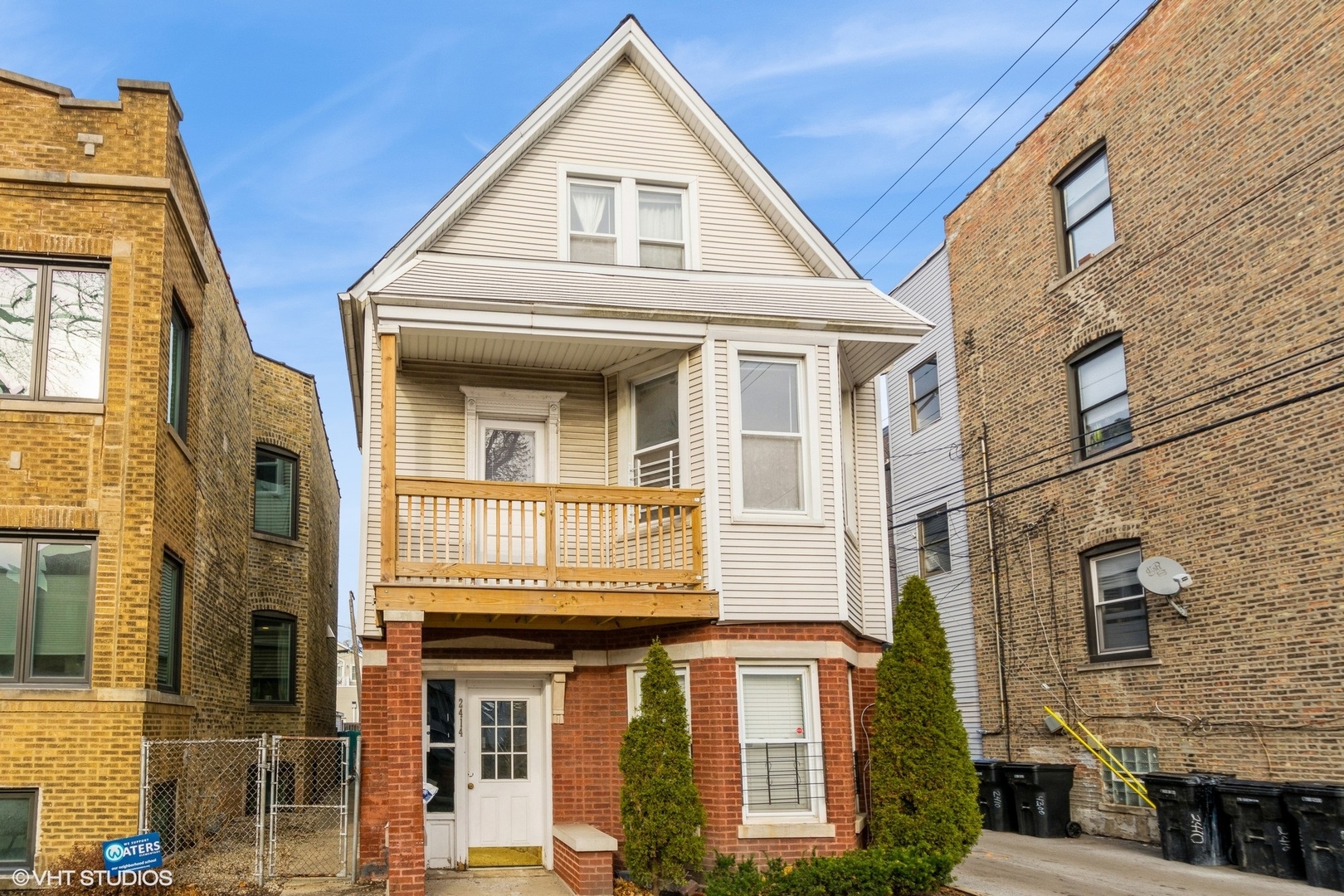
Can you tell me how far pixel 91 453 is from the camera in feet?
40.4

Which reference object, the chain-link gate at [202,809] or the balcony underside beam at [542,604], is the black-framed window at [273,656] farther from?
the balcony underside beam at [542,604]

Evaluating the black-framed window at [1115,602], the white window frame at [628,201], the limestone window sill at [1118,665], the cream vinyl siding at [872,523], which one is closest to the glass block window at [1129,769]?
the limestone window sill at [1118,665]

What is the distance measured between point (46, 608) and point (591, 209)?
7.80 metres

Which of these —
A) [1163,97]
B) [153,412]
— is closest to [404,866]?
[153,412]

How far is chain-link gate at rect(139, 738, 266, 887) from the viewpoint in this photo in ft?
39.7

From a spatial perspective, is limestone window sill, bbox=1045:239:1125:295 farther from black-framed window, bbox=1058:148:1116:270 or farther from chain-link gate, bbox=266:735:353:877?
chain-link gate, bbox=266:735:353:877

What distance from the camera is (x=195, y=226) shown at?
15039mm

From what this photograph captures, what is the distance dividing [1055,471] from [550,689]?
32.6 feet

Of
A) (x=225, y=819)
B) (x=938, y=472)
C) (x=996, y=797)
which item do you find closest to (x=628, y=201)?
(x=225, y=819)

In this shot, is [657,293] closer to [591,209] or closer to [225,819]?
[591,209]

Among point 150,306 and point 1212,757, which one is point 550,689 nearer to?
point 150,306

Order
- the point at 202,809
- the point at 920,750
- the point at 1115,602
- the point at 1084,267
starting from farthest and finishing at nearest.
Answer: the point at 1084,267 → the point at 1115,602 → the point at 202,809 → the point at 920,750

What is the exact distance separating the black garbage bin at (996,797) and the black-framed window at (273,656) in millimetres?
11978

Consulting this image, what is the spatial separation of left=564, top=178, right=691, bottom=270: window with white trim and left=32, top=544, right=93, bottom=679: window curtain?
22.0ft
